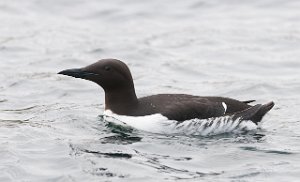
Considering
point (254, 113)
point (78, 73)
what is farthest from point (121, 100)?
point (254, 113)

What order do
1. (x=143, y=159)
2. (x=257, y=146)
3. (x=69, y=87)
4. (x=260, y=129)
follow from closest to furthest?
(x=143, y=159), (x=257, y=146), (x=260, y=129), (x=69, y=87)

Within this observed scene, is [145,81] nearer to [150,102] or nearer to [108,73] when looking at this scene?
[108,73]

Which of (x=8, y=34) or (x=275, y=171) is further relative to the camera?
(x=8, y=34)

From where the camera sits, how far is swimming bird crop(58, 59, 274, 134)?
1149 cm

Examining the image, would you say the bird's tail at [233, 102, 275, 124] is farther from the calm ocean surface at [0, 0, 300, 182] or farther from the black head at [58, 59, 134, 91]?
the black head at [58, 59, 134, 91]

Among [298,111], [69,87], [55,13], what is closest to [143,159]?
[298,111]

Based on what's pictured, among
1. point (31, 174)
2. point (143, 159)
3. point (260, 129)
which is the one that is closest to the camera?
point (31, 174)

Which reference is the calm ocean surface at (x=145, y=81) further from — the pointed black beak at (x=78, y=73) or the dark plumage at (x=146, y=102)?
the pointed black beak at (x=78, y=73)

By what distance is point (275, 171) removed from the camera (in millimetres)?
9852

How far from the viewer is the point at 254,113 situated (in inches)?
469

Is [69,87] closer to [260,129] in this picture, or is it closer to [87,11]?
[260,129]

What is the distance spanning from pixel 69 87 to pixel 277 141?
4.44 m

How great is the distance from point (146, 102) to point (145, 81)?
3.41 m

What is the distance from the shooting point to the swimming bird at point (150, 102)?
11492mm
